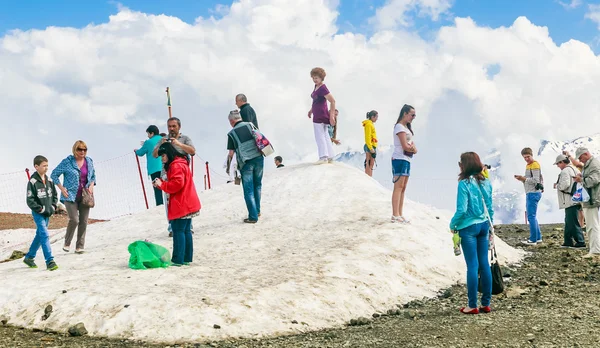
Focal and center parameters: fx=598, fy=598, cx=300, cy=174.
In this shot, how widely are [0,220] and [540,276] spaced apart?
995 inches

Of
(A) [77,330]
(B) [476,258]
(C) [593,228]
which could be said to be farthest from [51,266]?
(C) [593,228]

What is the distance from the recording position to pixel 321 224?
44.4ft

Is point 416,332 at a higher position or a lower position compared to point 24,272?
lower

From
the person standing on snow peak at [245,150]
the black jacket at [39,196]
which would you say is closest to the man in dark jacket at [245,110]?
the person standing on snow peak at [245,150]

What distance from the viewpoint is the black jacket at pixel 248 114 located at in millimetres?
13258

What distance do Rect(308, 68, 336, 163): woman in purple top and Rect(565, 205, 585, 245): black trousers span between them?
6402 mm

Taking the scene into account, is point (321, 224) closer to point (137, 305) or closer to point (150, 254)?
point (150, 254)

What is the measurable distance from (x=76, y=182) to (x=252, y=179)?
12.0 ft

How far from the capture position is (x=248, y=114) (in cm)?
1326

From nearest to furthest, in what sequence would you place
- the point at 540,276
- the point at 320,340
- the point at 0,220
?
the point at 320,340, the point at 540,276, the point at 0,220

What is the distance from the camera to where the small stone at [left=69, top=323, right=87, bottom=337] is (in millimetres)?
8078

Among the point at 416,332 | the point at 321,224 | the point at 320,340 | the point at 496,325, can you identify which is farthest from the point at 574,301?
the point at 321,224

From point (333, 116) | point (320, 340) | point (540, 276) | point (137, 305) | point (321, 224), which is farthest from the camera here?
point (333, 116)

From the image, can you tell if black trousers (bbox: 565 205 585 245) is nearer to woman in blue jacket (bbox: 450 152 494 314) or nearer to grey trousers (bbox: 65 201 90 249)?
woman in blue jacket (bbox: 450 152 494 314)
